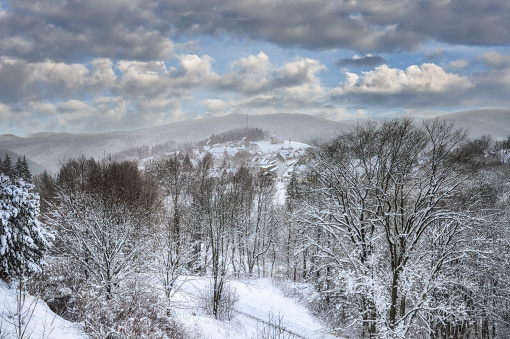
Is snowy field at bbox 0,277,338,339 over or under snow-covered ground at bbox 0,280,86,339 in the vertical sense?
under

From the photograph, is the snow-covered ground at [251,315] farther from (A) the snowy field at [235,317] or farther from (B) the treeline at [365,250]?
(B) the treeline at [365,250]

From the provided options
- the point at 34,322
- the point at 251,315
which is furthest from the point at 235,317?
the point at 34,322

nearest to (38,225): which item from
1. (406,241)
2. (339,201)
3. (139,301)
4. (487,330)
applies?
(139,301)

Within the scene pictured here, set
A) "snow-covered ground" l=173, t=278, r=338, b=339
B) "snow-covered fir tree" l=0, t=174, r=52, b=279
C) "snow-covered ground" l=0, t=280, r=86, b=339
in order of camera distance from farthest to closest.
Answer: "snow-covered ground" l=173, t=278, r=338, b=339, "snow-covered fir tree" l=0, t=174, r=52, b=279, "snow-covered ground" l=0, t=280, r=86, b=339

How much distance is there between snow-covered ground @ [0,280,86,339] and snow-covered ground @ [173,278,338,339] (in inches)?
214

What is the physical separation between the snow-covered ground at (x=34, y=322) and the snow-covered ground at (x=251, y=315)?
5.44 metres

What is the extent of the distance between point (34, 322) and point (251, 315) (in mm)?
14448

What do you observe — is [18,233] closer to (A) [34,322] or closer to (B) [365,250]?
(A) [34,322]

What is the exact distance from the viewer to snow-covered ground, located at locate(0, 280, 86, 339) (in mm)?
7109

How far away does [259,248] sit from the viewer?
35.2m

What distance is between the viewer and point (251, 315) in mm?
19734

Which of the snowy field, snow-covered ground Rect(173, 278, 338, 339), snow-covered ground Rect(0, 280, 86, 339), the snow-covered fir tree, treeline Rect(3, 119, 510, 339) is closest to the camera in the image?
snow-covered ground Rect(0, 280, 86, 339)

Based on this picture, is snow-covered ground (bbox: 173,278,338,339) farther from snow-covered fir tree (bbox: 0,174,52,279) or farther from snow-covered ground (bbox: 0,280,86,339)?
snow-covered fir tree (bbox: 0,174,52,279)

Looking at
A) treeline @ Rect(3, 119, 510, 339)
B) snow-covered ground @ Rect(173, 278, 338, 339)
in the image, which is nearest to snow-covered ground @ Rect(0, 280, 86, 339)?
treeline @ Rect(3, 119, 510, 339)
